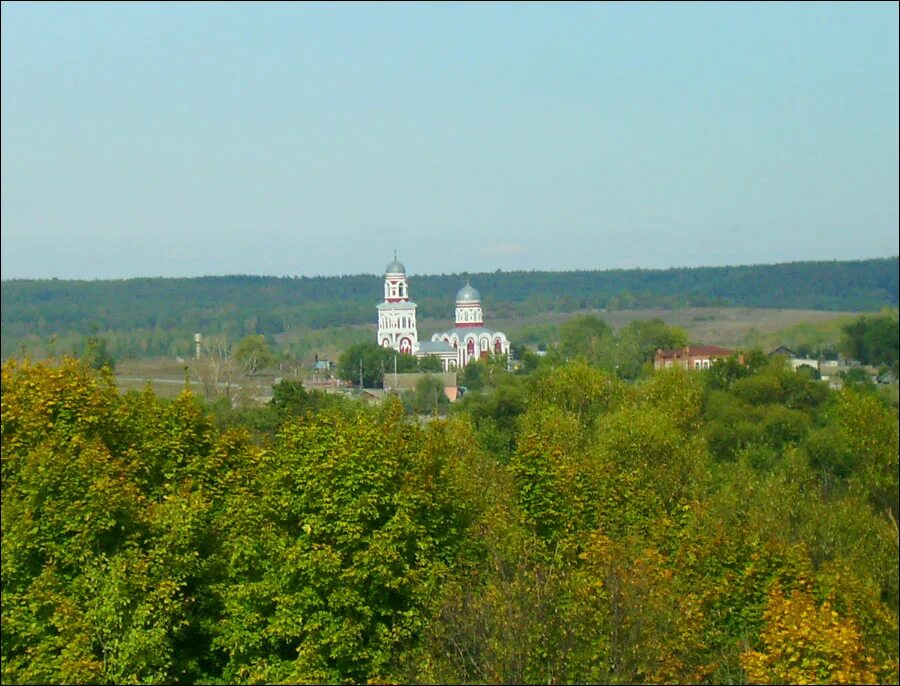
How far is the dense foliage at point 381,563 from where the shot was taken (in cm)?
1819

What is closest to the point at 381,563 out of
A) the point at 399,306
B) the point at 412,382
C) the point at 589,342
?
the point at 589,342

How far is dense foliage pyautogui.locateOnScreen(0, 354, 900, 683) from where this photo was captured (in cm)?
1819

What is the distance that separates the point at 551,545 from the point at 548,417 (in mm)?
21460

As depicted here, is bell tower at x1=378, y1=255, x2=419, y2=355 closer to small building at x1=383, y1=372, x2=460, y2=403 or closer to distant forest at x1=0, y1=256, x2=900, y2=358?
distant forest at x1=0, y1=256, x2=900, y2=358

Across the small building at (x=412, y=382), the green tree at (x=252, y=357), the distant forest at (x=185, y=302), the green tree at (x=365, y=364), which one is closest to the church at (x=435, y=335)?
the distant forest at (x=185, y=302)

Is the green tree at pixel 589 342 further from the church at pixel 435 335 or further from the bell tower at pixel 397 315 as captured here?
the bell tower at pixel 397 315

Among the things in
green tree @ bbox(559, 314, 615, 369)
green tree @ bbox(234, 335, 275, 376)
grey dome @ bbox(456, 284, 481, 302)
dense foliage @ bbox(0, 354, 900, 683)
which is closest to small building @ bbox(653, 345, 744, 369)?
green tree @ bbox(559, 314, 615, 369)

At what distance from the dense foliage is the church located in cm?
13226

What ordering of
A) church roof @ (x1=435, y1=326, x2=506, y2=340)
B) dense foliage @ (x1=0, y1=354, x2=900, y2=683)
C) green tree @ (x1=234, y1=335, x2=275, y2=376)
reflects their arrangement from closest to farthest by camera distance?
dense foliage @ (x1=0, y1=354, x2=900, y2=683) → green tree @ (x1=234, y1=335, x2=275, y2=376) → church roof @ (x1=435, y1=326, x2=506, y2=340)

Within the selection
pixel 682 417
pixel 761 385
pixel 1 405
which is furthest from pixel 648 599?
pixel 761 385

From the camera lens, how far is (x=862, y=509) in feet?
82.3

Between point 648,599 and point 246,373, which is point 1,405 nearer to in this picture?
point 648,599

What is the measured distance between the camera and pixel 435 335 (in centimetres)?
17325

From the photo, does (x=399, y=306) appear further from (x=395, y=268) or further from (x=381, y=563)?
(x=381, y=563)
